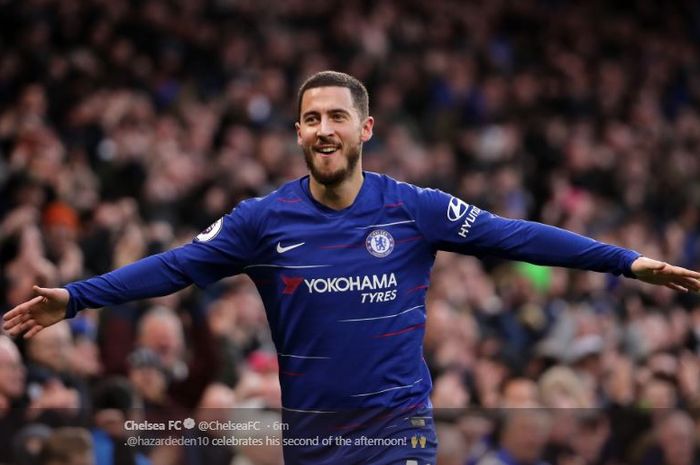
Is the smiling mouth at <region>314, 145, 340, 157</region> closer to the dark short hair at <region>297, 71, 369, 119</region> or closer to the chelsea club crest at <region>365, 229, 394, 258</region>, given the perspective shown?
the dark short hair at <region>297, 71, 369, 119</region>

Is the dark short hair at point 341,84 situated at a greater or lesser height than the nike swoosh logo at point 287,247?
greater

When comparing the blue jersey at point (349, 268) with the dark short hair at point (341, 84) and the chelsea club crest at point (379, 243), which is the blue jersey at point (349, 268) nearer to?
the chelsea club crest at point (379, 243)

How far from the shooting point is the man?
16.0ft

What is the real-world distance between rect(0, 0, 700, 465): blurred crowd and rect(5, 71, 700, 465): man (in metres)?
1.13

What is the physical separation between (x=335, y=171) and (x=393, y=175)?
28.6 ft

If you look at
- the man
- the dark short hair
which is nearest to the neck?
the man

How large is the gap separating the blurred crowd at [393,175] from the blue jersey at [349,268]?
1155 mm

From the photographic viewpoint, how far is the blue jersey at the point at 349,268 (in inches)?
193

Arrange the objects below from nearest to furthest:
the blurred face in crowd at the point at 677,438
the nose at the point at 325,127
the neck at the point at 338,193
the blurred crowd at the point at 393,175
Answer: the nose at the point at 325,127, the neck at the point at 338,193, the blurred crowd at the point at 393,175, the blurred face in crowd at the point at 677,438

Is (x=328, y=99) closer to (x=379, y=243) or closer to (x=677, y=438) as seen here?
(x=379, y=243)

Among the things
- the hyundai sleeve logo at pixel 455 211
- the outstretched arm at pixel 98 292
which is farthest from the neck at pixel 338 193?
the outstretched arm at pixel 98 292

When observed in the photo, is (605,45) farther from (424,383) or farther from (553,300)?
(424,383)

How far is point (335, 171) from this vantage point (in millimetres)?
4996

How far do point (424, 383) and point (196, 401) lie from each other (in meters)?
3.11
